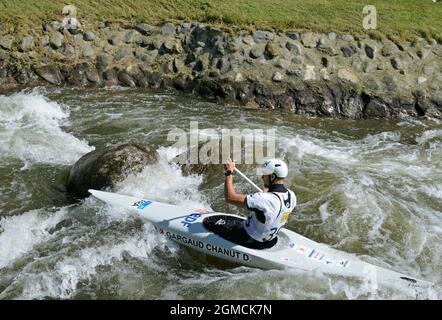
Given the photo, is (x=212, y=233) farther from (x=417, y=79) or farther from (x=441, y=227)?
(x=417, y=79)

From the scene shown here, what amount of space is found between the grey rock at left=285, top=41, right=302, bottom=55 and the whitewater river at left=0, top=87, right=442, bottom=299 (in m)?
1.78

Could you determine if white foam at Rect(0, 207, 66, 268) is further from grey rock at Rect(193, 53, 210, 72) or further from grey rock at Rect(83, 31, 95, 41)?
grey rock at Rect(83, 31, 95, 41)

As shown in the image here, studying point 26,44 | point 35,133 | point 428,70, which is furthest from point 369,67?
point 26,44

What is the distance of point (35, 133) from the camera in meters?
10.3

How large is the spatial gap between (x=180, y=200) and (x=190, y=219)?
3.68 feet

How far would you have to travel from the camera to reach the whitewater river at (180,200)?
5.96m

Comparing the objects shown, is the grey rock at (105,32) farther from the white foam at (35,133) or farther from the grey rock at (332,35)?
the grey rock at (332,35)

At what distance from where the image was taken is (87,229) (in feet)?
23.1

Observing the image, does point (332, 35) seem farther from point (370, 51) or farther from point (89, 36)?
point (89, 36)

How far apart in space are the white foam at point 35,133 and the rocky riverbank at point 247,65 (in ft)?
5.03

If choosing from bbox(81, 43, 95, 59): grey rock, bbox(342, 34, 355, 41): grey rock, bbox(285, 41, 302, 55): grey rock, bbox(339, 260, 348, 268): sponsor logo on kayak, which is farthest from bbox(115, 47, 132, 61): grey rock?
bbox(339, 260, 348, 268): sponsor logo on kayak

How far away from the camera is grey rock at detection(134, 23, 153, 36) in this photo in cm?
1366

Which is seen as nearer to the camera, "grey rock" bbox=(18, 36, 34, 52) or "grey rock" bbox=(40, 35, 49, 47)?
"grey rock" bbox=(18, 36, 34, 52)
